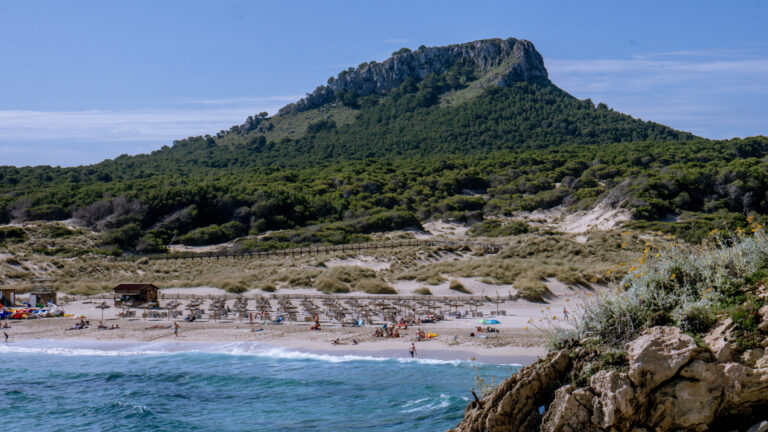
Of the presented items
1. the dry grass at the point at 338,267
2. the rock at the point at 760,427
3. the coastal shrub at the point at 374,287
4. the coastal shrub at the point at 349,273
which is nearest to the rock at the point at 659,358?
the rock at the point at 760,427

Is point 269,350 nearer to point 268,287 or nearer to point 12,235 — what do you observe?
point 268,287

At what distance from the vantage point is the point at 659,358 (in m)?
5.48

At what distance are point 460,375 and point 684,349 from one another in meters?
13.1

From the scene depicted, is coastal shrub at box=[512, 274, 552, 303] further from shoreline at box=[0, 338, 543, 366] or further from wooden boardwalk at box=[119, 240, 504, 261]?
wooden boardwalk at box=[119, 240, 504, 261]

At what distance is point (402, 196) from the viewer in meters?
65.5

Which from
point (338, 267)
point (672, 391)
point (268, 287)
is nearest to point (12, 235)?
point (268, 287)

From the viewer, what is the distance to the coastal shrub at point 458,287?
32500mm

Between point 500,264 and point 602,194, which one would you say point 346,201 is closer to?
point 602,194

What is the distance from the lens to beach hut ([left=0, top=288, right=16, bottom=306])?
32.2 m

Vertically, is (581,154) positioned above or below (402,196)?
above

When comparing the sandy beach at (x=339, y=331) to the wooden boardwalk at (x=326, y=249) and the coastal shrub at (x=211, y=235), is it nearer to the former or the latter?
the wooden boardwalk at (x=326, y=249)

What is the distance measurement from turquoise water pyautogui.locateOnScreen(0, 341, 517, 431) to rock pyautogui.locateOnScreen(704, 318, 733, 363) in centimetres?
882

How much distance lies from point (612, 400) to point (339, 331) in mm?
19566

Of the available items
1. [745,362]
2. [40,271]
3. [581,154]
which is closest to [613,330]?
[745,362]
